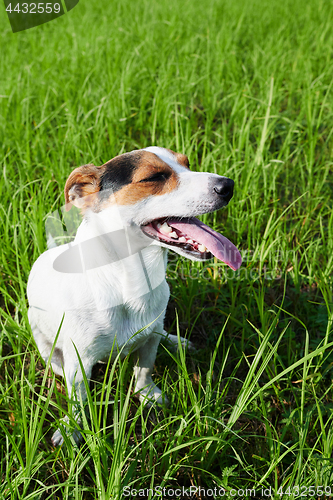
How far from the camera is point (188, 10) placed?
22.2 feet

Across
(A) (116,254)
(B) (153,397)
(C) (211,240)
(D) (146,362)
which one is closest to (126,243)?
(A) (116,254)

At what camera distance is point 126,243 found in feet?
6.27

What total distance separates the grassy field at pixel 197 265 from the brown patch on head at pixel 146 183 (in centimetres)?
80

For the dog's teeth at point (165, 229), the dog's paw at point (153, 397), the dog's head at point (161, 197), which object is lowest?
the dog's paw at point (153, 397)

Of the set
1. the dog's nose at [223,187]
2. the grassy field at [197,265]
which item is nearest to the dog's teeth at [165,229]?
the dog's nose at [223,187]

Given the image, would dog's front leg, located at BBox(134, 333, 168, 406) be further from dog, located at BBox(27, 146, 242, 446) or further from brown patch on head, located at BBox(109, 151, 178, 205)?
brown patch on head, located at BBox(109, 151, 178, 205)

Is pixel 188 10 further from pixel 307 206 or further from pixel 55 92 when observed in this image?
pixel 307 206

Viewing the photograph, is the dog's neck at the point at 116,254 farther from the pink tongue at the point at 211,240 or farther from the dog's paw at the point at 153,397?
the dog's paw at the point at 153,397

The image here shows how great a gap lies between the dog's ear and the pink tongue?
440 millimetres

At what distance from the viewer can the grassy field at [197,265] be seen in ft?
5.73

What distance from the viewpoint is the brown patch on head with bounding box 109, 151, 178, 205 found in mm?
1908

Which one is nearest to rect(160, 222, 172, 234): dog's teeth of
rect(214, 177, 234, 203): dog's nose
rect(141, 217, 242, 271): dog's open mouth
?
rect(141, 217, 242, 271): dog's open mouth

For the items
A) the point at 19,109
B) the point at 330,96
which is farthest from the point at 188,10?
the point at 19,109

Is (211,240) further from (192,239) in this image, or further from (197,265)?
(197,265)
